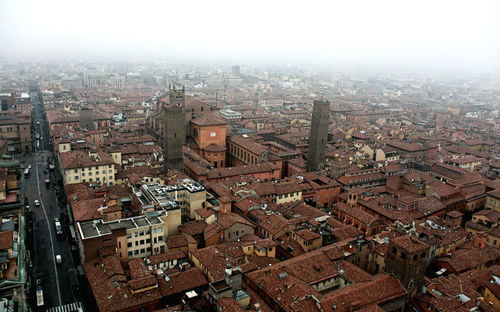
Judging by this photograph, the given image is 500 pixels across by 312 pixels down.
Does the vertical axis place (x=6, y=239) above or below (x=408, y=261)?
below

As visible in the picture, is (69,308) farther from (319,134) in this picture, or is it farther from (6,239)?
(319,134)

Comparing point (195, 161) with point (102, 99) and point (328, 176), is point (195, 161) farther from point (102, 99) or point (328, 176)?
point (102, 99)

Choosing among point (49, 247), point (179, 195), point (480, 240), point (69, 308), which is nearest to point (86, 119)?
point (179, 195)

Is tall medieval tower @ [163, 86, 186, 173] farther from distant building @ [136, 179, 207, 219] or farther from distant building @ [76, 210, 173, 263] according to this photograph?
distant building @ [76, 210, 173, 263]

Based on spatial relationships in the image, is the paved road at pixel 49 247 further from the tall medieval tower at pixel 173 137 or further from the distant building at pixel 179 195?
the tall medieval tower at pixel 173 137

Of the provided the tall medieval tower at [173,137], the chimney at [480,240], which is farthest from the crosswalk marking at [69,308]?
the chimney at [480,240]
